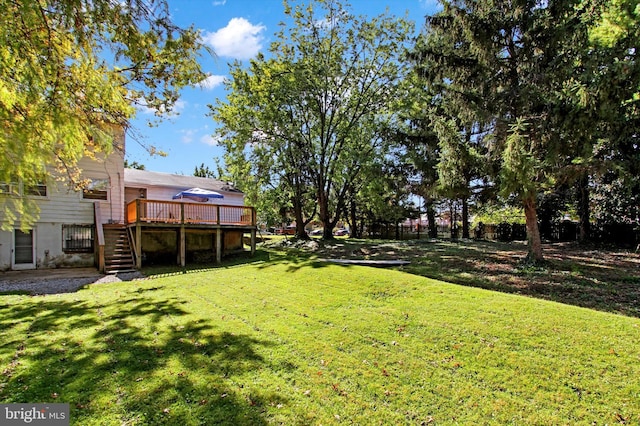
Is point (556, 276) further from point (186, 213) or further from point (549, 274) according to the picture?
point (186, 213)

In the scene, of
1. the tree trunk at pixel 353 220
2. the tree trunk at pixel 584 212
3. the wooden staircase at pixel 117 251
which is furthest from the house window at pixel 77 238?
the tree trunk at pixel 584 212

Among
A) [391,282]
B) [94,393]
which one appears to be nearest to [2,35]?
[94,393]

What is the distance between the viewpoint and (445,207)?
2889 cm

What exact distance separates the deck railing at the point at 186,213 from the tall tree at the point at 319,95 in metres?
4.42

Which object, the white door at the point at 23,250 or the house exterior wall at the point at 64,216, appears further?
the house exterior wall at the point at 64,216

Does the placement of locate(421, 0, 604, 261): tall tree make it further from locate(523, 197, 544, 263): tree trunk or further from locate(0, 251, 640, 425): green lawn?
locate(0, 251, 640, 425): green lawn

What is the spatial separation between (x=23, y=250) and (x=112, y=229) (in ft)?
9.68

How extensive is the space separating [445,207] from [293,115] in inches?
655

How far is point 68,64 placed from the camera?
171 inches

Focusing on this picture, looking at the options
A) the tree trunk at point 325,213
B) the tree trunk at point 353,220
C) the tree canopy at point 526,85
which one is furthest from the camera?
the tree trunk at point 353,220

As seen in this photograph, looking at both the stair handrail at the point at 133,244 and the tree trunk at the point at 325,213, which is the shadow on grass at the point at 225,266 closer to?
the stair handrail at the point at 133,244

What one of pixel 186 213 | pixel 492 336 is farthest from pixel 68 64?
pixel 186 213

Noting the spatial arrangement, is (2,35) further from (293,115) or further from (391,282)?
(293,115)

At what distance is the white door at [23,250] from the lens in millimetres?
12203
